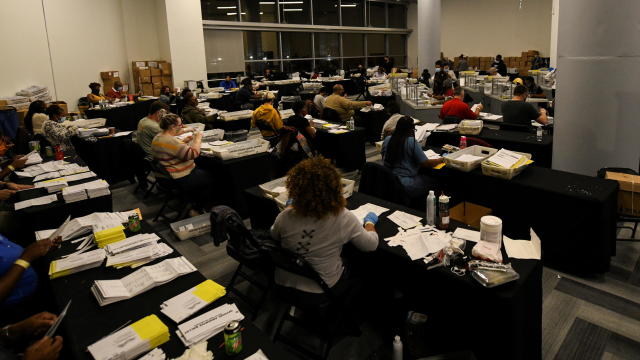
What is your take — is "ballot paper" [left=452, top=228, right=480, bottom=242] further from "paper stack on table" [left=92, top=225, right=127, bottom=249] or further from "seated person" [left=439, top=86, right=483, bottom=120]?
"seated person" [left=439, top=86, right=483, bottom=120]

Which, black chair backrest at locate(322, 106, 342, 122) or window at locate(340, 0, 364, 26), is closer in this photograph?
black chair backrest at locate(322, 106, 342, 122)

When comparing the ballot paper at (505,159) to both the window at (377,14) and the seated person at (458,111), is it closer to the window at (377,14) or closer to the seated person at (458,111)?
the seated person at (458,111)

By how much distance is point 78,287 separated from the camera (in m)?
2.22

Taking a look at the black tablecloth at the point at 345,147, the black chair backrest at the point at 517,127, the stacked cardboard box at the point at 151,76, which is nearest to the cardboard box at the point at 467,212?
the black chair backrest at the point at 517,127

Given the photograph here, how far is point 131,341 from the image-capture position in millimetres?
1728

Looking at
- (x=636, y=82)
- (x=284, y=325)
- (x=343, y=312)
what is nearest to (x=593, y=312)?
(x=343, y=312)

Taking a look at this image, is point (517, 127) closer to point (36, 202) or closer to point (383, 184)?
point (383, 184)

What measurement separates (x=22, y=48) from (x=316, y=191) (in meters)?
10.6

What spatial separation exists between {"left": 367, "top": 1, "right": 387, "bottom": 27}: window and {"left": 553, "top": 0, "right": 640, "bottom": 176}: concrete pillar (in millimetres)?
16129

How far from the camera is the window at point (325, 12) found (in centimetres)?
1714

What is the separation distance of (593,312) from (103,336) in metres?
2.99

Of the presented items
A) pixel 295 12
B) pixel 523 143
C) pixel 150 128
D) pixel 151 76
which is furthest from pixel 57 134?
pixel 295 12

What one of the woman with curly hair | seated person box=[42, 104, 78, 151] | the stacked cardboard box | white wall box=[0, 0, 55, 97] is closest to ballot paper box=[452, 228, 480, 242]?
the woman with curly hair

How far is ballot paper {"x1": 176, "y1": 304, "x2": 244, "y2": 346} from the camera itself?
1.76 m
